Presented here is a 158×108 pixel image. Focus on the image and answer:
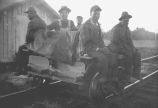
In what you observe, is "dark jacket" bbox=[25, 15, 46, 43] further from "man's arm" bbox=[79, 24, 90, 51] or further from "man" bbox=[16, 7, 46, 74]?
"man's arm" bbox=[79, 24, 90, 51]

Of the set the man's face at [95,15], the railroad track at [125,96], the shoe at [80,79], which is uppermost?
the man's face at [95,15]

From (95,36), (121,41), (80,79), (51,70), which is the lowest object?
(80,79)

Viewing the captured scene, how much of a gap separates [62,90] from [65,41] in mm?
1809

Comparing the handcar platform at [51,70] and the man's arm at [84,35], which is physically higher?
the man's arm at [84,35]

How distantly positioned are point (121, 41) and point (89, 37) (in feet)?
3.09

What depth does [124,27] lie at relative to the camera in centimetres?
620

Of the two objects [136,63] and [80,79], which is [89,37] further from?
[136,63]

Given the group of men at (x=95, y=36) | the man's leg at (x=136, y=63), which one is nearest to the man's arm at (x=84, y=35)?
the group of men at (x=95, y=36)

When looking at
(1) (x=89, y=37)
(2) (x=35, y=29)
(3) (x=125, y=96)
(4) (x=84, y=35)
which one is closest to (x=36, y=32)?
(2) (x=35, y=29)

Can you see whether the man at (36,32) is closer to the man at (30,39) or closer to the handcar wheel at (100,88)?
the man at (30,39)

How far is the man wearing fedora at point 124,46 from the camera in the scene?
5938 mm

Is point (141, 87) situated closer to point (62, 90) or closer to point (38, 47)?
point (62, 90)

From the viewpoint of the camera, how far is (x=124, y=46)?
6.02m

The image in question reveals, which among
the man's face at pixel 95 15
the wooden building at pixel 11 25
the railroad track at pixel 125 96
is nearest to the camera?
the railroad track at pixel 125 96
